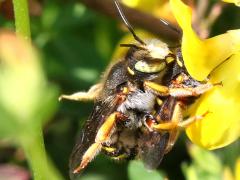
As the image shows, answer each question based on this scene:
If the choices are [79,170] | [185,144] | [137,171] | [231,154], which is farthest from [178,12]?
[185,144]

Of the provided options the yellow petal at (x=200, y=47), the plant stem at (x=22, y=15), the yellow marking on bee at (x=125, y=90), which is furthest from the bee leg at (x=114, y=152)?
the plant stem at (x=22, y=15)

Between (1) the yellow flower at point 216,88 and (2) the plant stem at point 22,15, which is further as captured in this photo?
(1) the yellow flower at point 216,88

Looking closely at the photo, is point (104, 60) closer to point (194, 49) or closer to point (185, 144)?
point (185, 144)

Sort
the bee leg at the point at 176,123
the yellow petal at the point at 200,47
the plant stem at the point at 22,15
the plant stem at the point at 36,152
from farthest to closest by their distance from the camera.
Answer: the bee leg at the point at 176,123 < the yellow petal at the point at 200,47 < the plant stem at the point at 22,15 < the plant stem at the point at 36,152

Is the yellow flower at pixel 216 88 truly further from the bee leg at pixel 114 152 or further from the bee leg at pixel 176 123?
the bee leg at pixel 114 152

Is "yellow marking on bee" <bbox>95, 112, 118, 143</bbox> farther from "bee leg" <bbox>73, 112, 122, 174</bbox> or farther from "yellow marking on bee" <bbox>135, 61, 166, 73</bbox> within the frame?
"yellow marking on bee" <bbox>135, 61, 166, 73</bbox>

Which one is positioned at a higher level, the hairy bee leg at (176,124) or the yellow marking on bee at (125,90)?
the yellow marking on bee at (125,90)

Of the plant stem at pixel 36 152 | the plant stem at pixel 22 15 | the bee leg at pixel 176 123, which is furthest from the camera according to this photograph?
the bee leg at pixel 176 123

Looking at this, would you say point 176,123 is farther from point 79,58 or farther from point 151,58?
point 79,58

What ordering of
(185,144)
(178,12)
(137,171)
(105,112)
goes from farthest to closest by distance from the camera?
1. (185,144)
2. (137,171)
3. (105,112)
4. (178,12)
